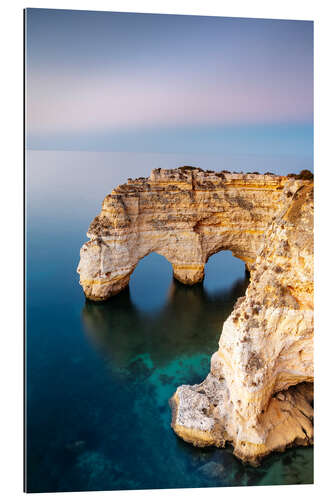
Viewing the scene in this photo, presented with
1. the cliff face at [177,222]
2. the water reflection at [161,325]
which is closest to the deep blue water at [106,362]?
the water reflection at [161,325]

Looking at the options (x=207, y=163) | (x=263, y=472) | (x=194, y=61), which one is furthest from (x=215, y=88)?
(x=263, y=472)

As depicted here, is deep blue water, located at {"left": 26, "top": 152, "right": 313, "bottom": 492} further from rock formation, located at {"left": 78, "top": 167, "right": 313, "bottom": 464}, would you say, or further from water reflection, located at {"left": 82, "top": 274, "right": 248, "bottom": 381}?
rock formation, located at {"left": 78, "top": 167, "right": 313, "bottom": 464}

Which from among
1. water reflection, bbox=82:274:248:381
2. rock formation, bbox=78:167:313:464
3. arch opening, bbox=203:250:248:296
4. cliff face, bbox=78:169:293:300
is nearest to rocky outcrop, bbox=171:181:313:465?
rock formation, bbox=78:167:313:464

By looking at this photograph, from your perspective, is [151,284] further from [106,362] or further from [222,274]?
[106,362]

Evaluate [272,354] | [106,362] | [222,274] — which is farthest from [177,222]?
[272,354]

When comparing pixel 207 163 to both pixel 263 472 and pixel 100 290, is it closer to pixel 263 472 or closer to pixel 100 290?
pixel 263 472

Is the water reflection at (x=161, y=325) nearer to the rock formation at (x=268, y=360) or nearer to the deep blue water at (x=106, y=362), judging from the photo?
the deep blue water at (x=106, y=362)

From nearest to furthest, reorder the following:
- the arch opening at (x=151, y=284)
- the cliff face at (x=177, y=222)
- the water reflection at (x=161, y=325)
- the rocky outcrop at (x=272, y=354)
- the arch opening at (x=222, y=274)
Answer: the rocky outcrop at (x=272, y=354)
the water reflection at (x=161, y=325)
the cliff face at (x=177, y=222)
the arch opening at (x=151, y=284)
the arch opening at (x=222, y=274)
